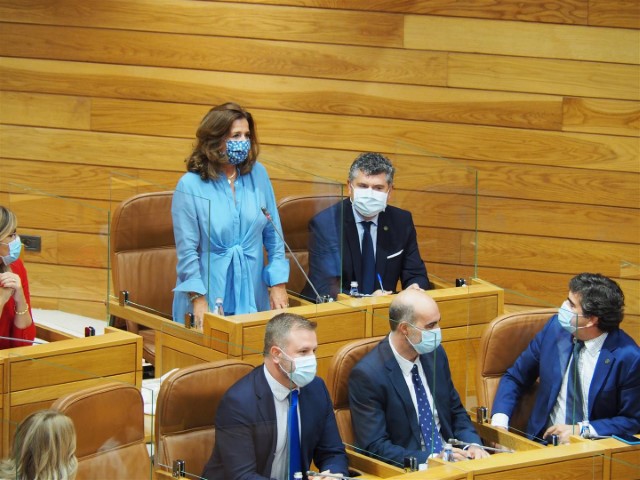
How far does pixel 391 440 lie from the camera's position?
3.07m

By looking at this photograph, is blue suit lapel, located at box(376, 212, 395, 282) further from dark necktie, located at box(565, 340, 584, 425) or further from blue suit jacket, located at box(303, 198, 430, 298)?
dark necktie, located at box(565, 340, 584, 425)

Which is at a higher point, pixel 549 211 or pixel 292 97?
pixel 292 97

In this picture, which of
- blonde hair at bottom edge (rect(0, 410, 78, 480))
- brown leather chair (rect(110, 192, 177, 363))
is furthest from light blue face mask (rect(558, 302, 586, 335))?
blonde hair at bottom edge (rect(0, 410, 78, 480))

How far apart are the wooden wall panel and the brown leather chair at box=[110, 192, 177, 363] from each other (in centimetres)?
92

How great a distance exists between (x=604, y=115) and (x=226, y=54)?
4.42 feet

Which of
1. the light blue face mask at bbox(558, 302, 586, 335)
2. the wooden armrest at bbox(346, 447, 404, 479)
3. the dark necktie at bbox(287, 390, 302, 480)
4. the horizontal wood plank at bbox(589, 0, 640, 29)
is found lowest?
the wooden armrest at bbox(346, 447, 404, 479)

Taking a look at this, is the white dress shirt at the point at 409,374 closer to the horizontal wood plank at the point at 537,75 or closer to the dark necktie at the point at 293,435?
the dark necktie at the point at 293,435

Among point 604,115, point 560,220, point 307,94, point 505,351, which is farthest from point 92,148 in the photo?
point 505,351

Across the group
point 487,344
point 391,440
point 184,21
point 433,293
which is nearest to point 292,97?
point 184,21

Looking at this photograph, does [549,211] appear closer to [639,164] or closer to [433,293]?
[639,164]

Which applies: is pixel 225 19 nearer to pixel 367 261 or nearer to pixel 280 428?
pixel 367 261

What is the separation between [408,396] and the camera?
3098 mm

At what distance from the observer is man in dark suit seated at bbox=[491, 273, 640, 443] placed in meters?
3.22

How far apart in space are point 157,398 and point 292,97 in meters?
2.06
